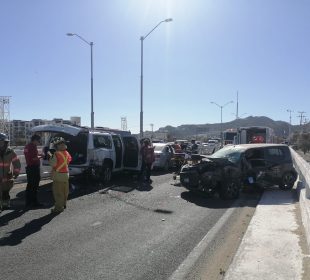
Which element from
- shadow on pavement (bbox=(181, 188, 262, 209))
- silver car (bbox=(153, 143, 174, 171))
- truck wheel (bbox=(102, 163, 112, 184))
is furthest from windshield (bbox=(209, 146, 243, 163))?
silver car (bbox=(153, 143, 174, 171))

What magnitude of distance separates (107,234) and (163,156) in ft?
45.6

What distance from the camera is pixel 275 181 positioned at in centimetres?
1507

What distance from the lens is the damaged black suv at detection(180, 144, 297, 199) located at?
13688mm

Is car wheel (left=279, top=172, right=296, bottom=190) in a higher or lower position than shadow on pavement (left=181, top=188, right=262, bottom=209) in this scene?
higher

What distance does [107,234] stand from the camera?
8.48 metres

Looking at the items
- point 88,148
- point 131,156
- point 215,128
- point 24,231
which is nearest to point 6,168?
point 24,231

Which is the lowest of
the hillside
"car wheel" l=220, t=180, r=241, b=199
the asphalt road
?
the asphalt road

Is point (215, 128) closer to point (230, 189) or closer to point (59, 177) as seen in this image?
point (230, 189)

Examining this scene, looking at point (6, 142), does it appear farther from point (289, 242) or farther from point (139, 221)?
point (289, 242)

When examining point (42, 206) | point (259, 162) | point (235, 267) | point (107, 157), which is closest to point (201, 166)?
point (259, 162)

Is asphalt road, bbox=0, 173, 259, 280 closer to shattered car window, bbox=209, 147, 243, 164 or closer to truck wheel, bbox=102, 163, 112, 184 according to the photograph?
shattered car window, bbox=209, 147, 243, 164

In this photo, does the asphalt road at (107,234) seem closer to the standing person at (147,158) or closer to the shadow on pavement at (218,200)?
the shadow on pavement at (218,200)

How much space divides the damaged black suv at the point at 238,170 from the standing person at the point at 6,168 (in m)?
5.61

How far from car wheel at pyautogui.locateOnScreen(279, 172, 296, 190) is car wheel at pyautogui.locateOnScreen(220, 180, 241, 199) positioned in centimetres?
210
